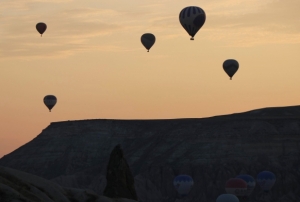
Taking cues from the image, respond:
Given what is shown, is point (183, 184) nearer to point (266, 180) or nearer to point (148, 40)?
point (266, 180)

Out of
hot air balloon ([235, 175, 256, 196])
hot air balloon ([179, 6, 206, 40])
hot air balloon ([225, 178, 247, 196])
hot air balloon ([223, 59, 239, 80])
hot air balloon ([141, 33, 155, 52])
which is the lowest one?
hot air balloon ([225, 178, 247, 196])

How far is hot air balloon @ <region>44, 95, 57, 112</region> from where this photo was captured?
14612 cm

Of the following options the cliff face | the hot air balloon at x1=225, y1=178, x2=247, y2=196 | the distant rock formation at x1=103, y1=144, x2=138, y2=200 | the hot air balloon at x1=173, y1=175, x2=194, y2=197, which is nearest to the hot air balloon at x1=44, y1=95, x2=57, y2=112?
the cliff face

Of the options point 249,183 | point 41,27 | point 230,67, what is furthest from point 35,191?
point 249,183

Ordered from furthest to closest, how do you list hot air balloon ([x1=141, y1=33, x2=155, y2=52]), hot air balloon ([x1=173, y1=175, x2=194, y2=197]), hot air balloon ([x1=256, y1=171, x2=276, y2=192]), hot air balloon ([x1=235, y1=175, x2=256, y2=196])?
hot air balloon ([x1=173, y1=175, x2=194, y2=197]), hot air balloon ([x1=256, y1=171, x2=276, y2=192]), hot air balloon ([x1=235, y1=175, x2=256, y2=196]), hot air balloon ([x1=141, y1=33, x2=155, y2=52])

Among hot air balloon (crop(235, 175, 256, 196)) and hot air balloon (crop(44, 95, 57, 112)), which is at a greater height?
hot air balloon (crop(44, 95, 57, 112))

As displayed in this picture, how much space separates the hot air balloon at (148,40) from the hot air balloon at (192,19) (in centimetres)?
1591

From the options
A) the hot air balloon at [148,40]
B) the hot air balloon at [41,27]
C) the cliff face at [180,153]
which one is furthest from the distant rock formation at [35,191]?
the cliff face at [180,153]

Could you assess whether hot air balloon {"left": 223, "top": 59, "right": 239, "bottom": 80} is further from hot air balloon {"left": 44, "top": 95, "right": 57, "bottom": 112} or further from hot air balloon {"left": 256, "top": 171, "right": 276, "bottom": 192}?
hot air balloon {"left": 44, "top": 95, "right": 57, "bottom": 112}

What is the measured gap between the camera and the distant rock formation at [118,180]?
1701 inches

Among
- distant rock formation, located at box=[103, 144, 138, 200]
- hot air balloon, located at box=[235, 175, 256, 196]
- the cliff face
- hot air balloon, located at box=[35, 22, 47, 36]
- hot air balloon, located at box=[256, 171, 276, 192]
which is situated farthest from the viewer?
the cliff face

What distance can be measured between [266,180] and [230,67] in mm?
27933

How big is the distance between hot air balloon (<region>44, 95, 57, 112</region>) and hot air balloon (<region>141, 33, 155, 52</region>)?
2453 cm

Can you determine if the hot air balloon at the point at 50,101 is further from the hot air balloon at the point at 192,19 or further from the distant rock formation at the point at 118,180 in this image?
the distant rock formation at the point at 118,180
